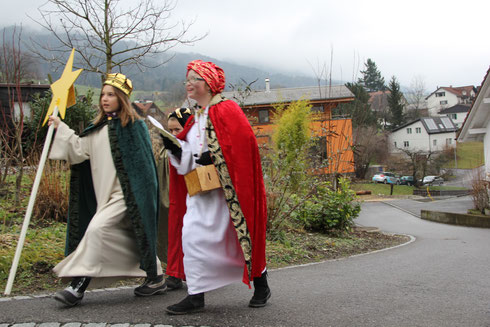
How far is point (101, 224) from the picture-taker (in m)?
4.14

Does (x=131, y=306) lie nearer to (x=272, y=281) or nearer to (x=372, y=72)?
(x=272, y=281)

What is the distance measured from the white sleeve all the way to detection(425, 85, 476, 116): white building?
349 feet

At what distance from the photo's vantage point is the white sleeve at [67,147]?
427cm

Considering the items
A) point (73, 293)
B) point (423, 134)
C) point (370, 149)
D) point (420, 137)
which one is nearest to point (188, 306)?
point (73, 293)

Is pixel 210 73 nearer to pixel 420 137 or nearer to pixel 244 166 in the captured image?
pixel 244 166

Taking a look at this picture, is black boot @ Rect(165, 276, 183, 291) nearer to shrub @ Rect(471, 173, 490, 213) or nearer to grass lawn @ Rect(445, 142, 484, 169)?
shrub @ Rect(471, 173, 490, 213)

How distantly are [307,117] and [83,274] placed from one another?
19.1m

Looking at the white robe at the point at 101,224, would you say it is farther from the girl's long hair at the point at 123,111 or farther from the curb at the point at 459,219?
the curb at the point at 459,219

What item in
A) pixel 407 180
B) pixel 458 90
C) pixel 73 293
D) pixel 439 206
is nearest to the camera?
pixel 73 293

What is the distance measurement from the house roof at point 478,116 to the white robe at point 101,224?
1759cm

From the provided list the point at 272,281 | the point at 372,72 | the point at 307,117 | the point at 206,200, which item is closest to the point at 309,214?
the point at 272,281

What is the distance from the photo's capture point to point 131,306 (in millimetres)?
4191

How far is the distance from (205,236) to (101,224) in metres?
0.89

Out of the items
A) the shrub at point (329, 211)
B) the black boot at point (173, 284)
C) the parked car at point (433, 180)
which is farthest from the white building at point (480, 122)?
the parked car at point (433, 180)
